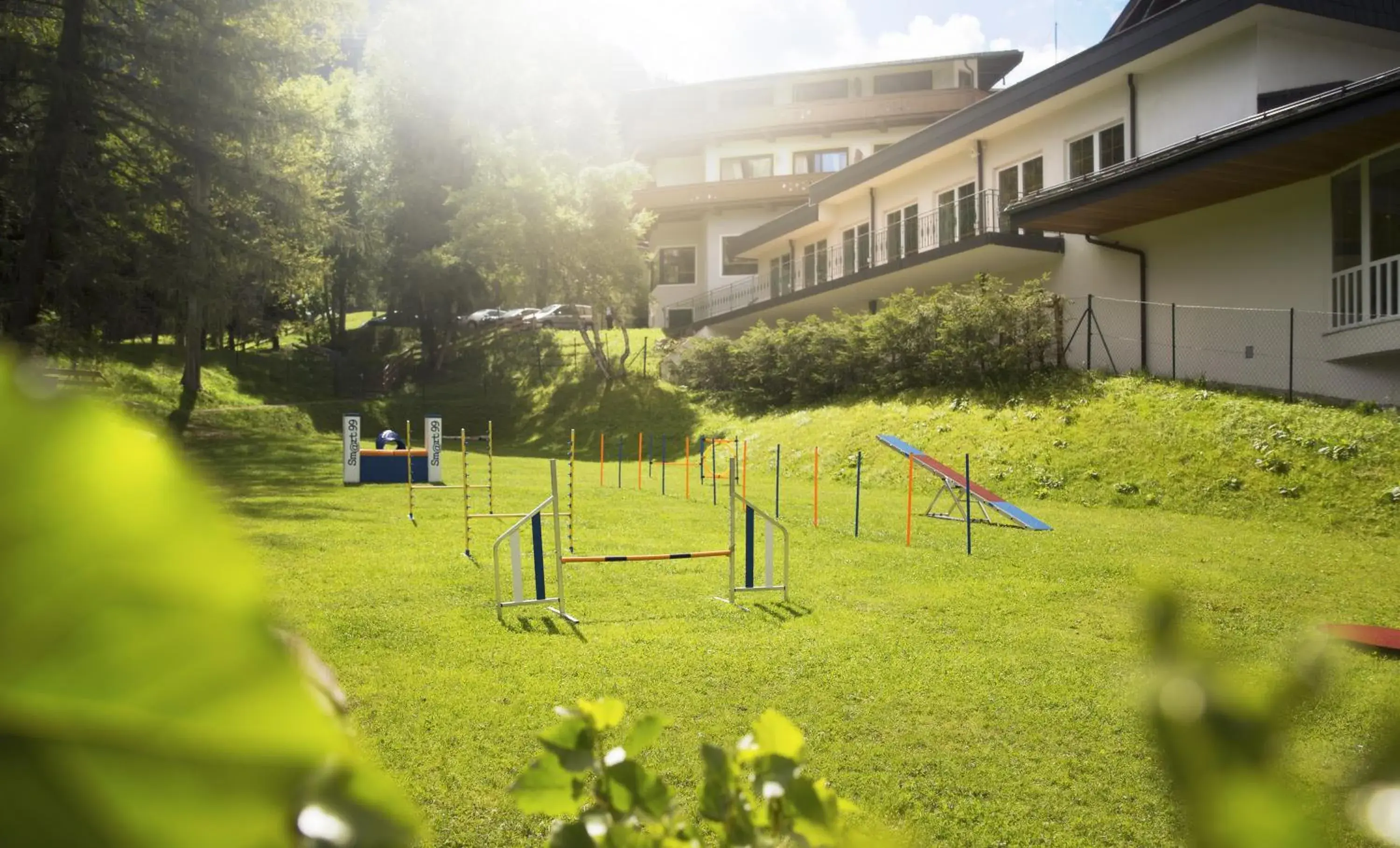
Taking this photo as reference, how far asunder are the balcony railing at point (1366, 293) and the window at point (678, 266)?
30.9m

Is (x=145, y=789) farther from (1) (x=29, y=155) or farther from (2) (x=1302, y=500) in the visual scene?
(1) (x=29, y=155)

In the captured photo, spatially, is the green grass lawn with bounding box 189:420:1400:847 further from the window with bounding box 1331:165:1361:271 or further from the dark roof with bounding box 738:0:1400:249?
the dark roof with bounding box 738:0:1400:249

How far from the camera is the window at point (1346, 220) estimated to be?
52.6 ft

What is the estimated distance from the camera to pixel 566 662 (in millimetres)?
7695

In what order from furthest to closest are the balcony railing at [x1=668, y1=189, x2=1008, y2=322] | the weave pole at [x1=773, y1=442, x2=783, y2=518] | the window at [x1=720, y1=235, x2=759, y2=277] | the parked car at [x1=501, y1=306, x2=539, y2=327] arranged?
the parked car at [x1=501, y1=306, x2=539, y2=327], the window at [x1=720, y1=235, x2=759, y2=277], the balcony railing at [x1=668, y1=189, x2=1008, y2=322], the weave pole at [x1=773, y1=442, x2=783, y2=518]

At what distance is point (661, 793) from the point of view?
2.22ft

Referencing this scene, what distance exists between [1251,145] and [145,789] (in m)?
18.0

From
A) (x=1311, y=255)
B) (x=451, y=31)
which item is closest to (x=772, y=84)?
(x=451, y=31)

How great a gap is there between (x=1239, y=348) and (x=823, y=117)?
29765 mm

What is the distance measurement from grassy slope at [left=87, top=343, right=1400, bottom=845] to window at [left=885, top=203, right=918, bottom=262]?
26.6 feet

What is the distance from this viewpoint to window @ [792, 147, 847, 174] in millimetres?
44969

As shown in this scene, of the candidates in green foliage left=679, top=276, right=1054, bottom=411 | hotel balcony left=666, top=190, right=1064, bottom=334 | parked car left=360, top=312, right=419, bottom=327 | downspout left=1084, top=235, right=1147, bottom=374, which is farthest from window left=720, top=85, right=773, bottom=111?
downspout left=1084, top=235, right=1147, bottom=374

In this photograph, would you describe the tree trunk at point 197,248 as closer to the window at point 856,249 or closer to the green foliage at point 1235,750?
the window at point 856,249

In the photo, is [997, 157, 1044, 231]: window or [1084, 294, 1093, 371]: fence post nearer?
[1084, 294, 1093, 371]: fence post
